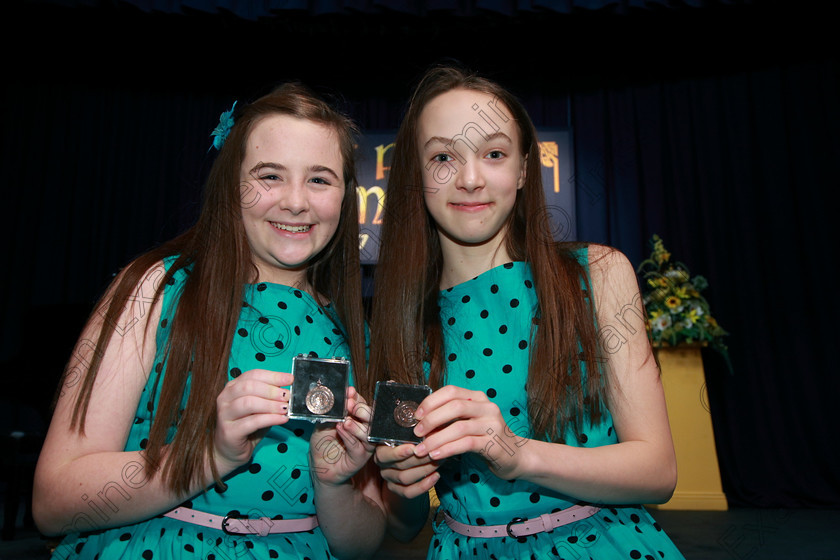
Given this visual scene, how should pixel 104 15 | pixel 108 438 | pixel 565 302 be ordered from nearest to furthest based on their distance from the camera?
pixel 108 438 < pixel 565 302 < pixel 104 15

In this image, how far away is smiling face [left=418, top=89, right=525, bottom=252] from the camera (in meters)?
1.49

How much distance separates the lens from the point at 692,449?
464 cm

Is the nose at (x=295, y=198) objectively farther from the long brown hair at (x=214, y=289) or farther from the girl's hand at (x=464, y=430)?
the girl's hand at (x=464, y=430)

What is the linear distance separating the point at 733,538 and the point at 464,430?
3.40m

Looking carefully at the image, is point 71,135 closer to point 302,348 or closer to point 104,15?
point 104,15

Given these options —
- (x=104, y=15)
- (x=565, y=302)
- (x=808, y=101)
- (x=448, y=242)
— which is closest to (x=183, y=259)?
(x=448, y=242)

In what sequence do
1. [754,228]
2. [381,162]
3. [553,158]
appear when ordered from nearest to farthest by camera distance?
[754,228] < [553,158] < [381,162]

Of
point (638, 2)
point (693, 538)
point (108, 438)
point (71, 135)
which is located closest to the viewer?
point (108, 438)

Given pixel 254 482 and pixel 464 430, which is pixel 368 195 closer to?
pixel 254 482

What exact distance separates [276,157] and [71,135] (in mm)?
5980

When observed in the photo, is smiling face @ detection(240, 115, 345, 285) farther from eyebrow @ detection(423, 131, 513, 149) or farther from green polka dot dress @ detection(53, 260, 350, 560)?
eyebrow @ detection(423, 131, 513, 149)

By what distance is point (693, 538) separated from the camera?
368 cm

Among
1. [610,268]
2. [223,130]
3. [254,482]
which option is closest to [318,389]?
[254,482]

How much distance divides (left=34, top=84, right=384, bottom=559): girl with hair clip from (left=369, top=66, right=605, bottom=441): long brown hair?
4.2 inches
